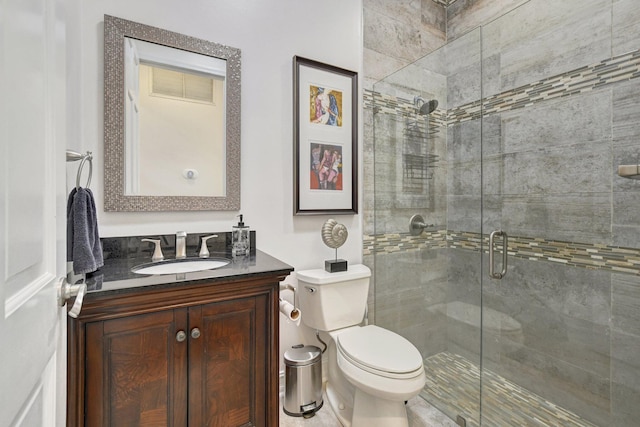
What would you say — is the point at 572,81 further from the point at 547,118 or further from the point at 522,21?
the point at 522,21

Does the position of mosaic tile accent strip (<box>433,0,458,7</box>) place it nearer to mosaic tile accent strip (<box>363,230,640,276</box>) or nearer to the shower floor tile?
mosaic tile accent strip (<box>363,230,640,276</box>)

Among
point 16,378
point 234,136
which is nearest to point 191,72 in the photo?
point 234,136

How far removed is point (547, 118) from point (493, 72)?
0.42m

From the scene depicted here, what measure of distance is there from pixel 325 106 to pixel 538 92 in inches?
48.0

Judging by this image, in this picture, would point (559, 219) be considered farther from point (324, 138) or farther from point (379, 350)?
point (324, 138)

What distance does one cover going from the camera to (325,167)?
197 centimetres

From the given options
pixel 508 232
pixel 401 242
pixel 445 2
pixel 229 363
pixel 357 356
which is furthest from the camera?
pixel 445 2

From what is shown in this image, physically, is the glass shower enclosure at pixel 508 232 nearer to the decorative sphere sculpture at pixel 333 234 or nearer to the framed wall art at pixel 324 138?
the framed wall art at pixel 324 138

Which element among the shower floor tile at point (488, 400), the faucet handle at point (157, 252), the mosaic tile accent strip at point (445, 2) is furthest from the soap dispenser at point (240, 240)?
the mosaic tile accent strip at point (445, 2)

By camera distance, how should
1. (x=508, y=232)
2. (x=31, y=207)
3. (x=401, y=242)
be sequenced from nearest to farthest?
1. (x=31, y=207)
2. (x=508, y=232)
3. (x=401, y=242)

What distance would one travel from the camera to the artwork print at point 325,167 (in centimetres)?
192

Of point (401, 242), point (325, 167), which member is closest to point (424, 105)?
point (325, 167)

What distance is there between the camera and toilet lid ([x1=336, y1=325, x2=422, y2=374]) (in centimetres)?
134

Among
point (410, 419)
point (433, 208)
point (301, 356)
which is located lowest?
point (410, 419)
